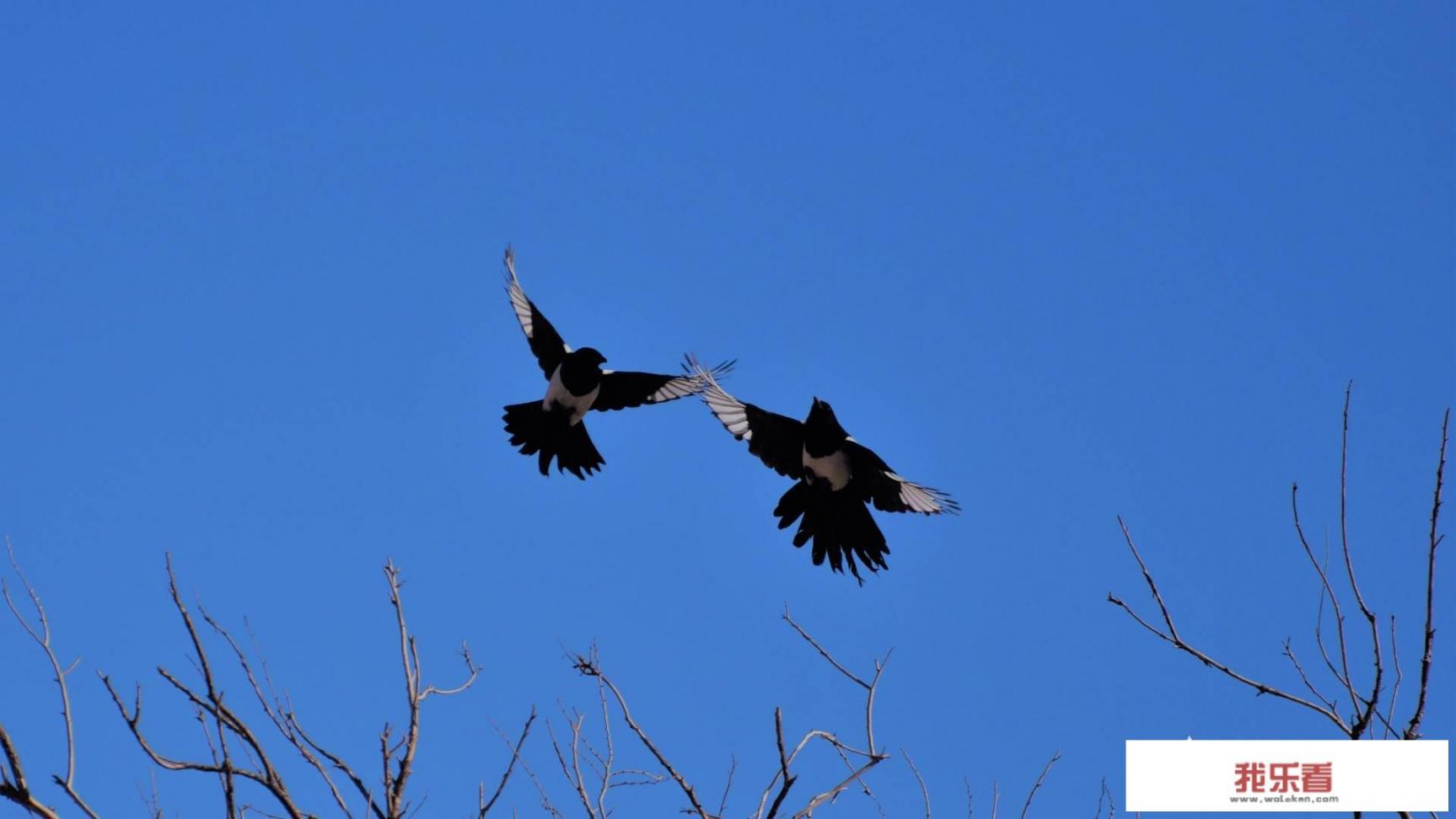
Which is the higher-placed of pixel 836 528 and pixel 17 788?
pixel 836 528

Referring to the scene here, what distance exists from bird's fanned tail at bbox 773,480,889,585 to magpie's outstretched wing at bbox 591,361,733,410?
3.80 ft

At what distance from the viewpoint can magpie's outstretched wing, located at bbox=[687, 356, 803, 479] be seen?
23.9 ft

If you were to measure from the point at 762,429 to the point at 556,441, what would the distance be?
1344mm

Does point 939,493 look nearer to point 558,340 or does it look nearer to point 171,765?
point 558,340

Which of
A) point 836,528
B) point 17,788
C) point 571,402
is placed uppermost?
point 571,402

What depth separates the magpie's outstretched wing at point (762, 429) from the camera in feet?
23.9

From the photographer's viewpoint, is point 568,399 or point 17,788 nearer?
point 17,788

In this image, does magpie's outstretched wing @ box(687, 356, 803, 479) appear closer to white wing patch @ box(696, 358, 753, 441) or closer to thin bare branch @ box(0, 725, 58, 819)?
white wing patch @ box(696, 358, 753, 441)

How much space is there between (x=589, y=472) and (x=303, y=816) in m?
5.40

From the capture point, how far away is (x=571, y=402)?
805 cm

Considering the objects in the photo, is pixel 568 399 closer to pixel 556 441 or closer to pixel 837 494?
pixel 556 441

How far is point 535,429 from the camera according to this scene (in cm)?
814

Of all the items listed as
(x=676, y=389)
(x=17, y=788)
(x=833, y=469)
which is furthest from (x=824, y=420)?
(x=17, y=788)

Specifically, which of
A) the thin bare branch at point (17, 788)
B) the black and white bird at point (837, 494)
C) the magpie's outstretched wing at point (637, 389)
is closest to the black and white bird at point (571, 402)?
the magpie's outstretched wing at point (637, 389)
